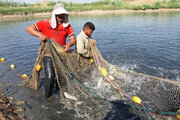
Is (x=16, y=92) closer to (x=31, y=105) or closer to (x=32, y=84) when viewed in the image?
(x=32, y=84)

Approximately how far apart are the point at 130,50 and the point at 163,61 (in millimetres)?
2188

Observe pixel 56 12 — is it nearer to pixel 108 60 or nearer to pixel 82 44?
pixel 82 44

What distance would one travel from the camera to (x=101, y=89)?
4477mm

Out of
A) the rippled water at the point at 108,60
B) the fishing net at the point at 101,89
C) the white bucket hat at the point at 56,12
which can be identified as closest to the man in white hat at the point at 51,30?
the white bucket hat at the point at 56,12

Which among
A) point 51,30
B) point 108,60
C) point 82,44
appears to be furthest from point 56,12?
point 108,60

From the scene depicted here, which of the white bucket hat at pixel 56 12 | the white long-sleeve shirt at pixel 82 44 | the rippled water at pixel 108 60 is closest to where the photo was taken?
the white bucket hat at pixel 56 12

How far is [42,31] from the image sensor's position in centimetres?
369

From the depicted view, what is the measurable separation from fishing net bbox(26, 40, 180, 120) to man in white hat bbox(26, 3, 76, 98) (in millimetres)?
176

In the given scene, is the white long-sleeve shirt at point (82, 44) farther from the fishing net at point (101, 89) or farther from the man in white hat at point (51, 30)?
the man in white hat at point (51, 30)

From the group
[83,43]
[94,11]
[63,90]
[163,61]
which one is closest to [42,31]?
[83,43]

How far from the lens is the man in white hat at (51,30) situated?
341 cm

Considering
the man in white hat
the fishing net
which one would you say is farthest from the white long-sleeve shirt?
the man in white hat

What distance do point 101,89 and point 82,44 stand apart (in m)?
1.67

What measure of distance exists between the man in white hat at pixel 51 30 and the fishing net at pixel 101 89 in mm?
176
